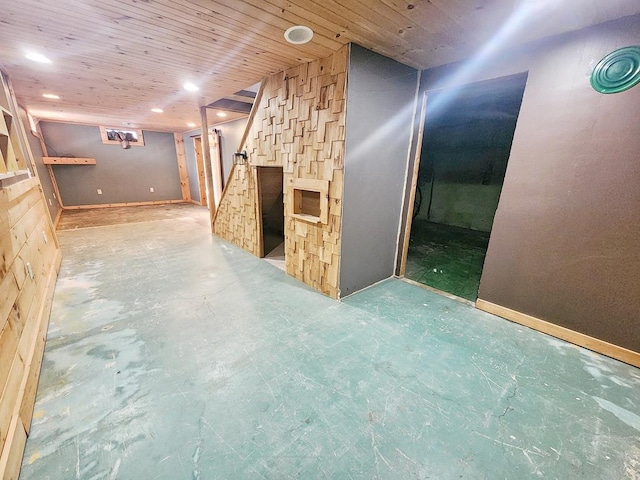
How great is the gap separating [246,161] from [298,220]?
1.49m

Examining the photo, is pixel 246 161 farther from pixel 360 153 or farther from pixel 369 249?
pixel 369 249

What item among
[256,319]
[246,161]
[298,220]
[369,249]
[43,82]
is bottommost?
[256,319]

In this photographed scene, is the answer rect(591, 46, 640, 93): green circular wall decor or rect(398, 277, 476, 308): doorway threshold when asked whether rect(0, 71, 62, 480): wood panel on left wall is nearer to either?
rect(398, 277, 476, 308): doorway threshold

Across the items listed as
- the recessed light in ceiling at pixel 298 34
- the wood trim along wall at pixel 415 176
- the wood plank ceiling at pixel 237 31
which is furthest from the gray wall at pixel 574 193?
the recessed light in ceiling at pixel 298 34

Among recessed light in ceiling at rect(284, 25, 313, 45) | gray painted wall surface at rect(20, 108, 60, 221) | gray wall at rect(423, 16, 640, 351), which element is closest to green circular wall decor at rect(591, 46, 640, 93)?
gray wall at rect(423, 16, 640, 351)

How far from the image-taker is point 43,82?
327 cm

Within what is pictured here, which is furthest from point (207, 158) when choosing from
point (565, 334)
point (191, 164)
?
point (565, 334)

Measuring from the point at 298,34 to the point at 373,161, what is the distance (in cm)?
128

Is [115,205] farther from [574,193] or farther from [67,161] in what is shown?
[574,193]

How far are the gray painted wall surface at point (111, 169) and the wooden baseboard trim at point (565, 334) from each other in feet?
31.7

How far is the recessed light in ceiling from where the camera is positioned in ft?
6.14

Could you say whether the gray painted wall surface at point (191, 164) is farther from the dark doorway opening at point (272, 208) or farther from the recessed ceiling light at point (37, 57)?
the recessed ceiling light at point (37, 57)

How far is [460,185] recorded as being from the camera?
19.9 ft

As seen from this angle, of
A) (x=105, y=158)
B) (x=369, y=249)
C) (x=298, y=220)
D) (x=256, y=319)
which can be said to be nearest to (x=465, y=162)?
(x=369, y=249)
